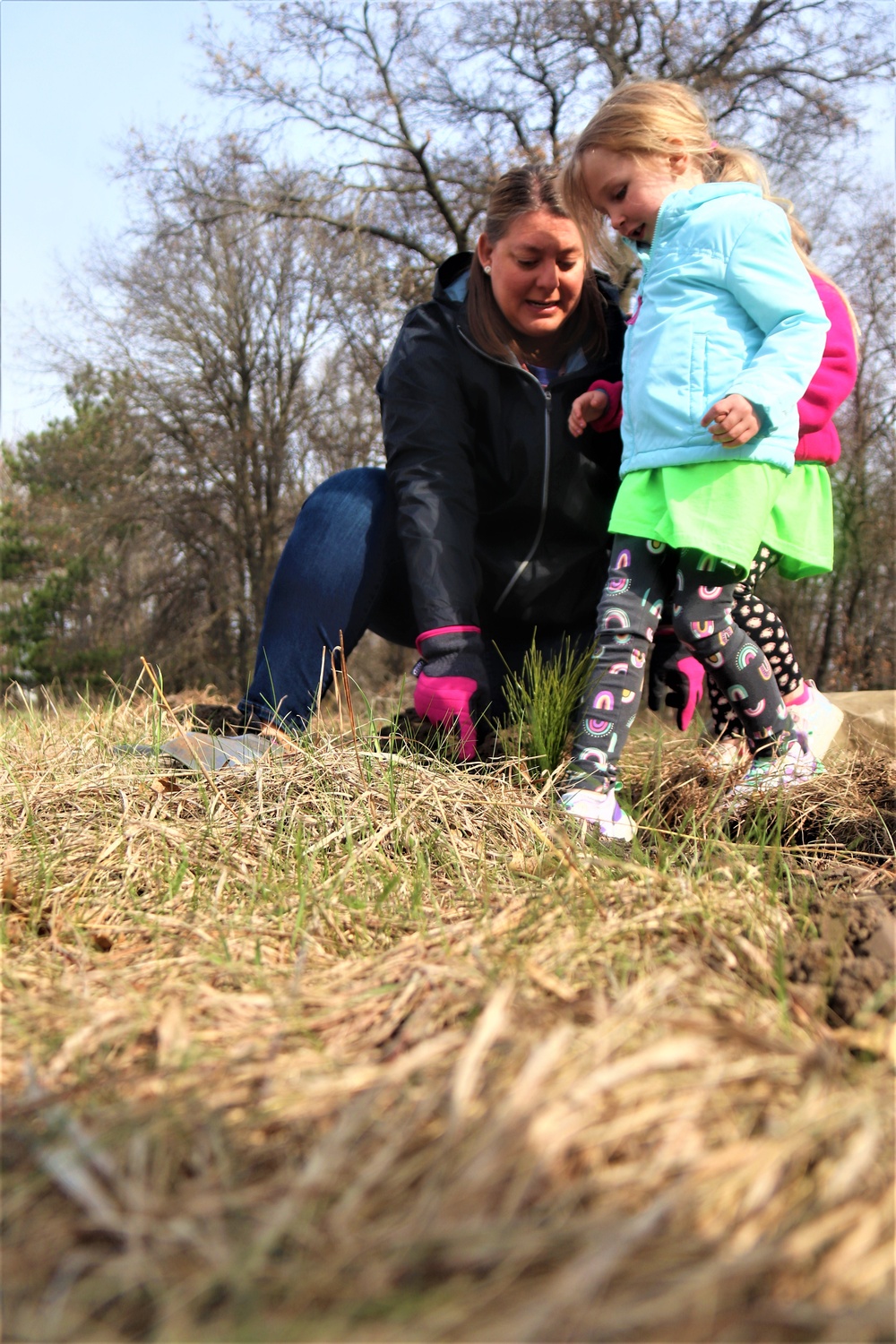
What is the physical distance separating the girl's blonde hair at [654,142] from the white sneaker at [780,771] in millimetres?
1187

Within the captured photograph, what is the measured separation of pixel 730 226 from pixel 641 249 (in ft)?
1.01

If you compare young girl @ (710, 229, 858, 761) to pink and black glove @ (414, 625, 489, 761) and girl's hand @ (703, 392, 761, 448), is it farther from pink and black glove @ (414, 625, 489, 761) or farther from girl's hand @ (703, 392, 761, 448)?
pink and black glove @ (414, 625, 489, 761)

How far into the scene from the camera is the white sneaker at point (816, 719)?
2570 millimetres

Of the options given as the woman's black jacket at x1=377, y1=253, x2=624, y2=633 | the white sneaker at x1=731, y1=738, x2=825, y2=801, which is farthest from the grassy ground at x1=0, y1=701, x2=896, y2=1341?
the woman's black jacket at x1=377, y1=253, x2=624, y2=633

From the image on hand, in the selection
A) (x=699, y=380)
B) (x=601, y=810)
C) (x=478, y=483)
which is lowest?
(x=601, y=810)

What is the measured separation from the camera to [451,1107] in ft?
2.25

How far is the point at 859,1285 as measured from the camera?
597mm

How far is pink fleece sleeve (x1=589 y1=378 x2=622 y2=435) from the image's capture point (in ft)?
8.16

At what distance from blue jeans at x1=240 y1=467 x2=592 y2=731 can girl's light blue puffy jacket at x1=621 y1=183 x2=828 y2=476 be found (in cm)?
72

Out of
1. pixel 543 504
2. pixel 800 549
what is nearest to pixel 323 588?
pixel 543 504

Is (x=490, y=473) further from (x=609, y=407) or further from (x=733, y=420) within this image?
(x=733, y=420)

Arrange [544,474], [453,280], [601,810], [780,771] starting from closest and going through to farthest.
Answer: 1. [601,810]
2. [780,771]
3. [544,474]
4. [453,280]

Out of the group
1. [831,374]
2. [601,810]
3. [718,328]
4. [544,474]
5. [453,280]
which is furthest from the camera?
[453,280]

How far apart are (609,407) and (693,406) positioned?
0.42 metres
